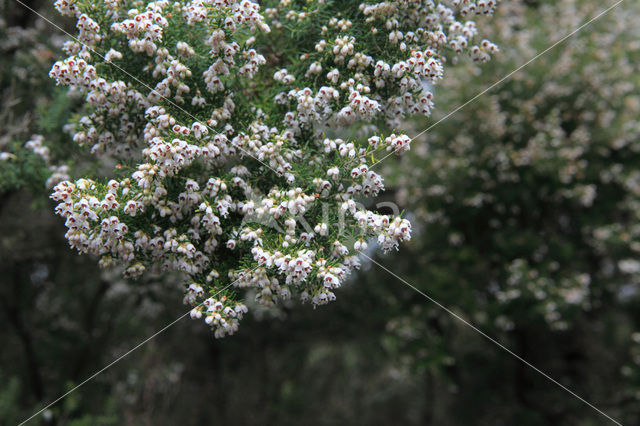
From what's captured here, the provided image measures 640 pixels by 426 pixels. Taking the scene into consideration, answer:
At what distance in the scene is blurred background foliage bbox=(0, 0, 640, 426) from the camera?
1066 cm

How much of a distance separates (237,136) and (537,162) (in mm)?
8797

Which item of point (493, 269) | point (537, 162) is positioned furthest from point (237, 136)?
point (493, 269)

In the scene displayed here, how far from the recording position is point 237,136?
459 centimetres

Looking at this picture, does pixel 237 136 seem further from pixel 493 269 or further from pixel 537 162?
pixel 493 269

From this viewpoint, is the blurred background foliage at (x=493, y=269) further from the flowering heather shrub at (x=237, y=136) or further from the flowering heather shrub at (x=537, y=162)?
the flowering heather shrub at (x=237, y=136)

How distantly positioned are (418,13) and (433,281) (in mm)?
7384

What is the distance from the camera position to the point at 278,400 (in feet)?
53.2

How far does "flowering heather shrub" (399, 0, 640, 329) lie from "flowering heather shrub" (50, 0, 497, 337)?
23.0 ft

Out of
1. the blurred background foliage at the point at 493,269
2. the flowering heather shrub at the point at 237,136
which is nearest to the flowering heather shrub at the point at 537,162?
the blurred background foliage at the point at 493,269

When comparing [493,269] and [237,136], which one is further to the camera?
[493,269]

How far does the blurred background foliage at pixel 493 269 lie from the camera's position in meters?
10.7

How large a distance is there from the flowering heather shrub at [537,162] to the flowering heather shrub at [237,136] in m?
7.00

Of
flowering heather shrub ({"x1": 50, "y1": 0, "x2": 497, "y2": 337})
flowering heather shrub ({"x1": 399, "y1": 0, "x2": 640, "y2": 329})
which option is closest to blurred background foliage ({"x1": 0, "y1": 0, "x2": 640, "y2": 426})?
flowering heather shrub ({"x1": 399, "y1": 0, "x2": 640, "y2": 329})

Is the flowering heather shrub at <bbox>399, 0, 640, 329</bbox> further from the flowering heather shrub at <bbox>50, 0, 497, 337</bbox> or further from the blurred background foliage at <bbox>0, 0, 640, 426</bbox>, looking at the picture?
the flowering heather shrub at <bbox>50, 0, 497, 337</bbox>
